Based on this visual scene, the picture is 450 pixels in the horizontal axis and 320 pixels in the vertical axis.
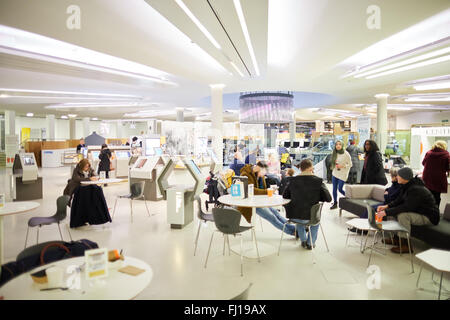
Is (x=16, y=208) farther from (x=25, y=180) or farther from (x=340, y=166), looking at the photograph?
(x=340, y=166)

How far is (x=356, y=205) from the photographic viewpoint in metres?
5.91

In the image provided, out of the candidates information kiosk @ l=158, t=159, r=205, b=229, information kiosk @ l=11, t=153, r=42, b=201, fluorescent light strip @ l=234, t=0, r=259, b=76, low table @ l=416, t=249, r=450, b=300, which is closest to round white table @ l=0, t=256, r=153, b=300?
low table @ l=416, t=249, r=450, b=300

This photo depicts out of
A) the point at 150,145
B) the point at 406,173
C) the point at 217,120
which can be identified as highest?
the point at 217,120

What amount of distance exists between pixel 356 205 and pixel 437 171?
147 centimetres

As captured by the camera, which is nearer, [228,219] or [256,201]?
[228,219]

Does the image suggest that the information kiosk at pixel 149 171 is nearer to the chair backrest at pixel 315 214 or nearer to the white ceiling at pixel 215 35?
the white ceiling at pixel 215 35

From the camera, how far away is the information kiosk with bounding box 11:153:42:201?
818cm

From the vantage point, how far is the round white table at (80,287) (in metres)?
1.94

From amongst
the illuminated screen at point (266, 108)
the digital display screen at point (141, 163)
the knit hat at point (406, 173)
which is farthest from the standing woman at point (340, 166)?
the illuminated screen at point (266, 108)

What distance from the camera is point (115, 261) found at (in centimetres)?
230

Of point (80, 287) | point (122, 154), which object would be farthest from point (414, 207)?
point (122, 154)

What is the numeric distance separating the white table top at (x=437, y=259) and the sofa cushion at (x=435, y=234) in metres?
1.22
